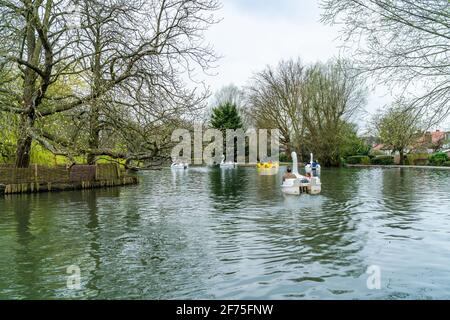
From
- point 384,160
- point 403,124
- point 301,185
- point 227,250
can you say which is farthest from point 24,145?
point 384,160

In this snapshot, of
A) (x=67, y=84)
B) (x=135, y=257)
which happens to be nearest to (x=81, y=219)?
(x=135, y=257)

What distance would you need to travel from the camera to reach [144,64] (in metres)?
19.1

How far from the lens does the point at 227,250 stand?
27.3 feet

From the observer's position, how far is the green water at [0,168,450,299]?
6.10 m

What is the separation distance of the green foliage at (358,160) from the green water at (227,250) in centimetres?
4227

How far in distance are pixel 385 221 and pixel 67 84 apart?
1950 cm

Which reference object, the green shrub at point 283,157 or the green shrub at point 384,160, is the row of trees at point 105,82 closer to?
the green shrub at point 384,160

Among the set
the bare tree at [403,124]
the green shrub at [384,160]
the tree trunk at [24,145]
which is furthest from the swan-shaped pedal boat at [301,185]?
the green shrub at [384,160]

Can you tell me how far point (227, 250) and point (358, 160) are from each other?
5169cm

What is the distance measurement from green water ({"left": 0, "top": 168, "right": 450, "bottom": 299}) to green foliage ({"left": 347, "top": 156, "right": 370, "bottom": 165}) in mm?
42266

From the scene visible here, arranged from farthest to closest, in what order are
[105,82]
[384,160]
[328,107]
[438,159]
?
[384,160], [328,107], [438,159], [105,82]

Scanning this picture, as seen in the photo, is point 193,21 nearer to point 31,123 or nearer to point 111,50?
point 111,50

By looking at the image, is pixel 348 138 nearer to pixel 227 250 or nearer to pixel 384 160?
pixel 384 160

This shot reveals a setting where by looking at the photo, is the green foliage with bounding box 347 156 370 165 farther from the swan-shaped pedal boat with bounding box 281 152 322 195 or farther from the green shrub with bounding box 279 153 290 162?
the swan-shaped pedal boat with bounding box 281 152 322 195
